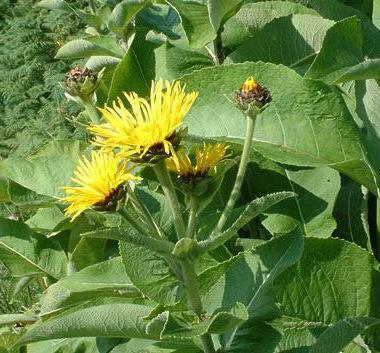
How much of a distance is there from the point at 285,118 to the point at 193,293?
520mm

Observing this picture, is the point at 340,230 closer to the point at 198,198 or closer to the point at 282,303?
→ the point at 282,303

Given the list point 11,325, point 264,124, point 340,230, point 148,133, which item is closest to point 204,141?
point 264,124

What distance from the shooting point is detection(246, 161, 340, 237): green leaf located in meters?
1.97

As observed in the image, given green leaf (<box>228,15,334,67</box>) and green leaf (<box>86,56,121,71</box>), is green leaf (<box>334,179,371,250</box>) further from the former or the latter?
green leaf (<box>86,56,121,71</box>)

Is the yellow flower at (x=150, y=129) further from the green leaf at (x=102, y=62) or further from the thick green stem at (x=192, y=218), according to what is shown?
the green leaf at (x=102, y=62)

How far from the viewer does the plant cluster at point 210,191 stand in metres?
1.45

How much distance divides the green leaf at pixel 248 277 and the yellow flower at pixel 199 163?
198 mm

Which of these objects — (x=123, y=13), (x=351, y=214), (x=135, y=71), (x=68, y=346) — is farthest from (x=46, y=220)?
(x=351, y=214)

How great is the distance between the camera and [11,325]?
237 cm

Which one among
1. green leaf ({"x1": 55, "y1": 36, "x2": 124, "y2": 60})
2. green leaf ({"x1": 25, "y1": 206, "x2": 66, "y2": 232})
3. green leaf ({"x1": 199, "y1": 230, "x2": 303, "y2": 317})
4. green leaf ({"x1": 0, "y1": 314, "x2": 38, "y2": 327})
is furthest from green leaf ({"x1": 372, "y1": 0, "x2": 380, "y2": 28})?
green leaf ({"x1": 0, "y1": 314, "x2": 38, "y2": 327})

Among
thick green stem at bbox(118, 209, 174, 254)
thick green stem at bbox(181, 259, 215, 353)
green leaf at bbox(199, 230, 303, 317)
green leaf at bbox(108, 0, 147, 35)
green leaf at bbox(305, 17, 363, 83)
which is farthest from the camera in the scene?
green leaf at bbox(108, 0, 147, 35)

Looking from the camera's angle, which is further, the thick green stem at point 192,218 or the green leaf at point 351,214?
the green leaf at point 351,214

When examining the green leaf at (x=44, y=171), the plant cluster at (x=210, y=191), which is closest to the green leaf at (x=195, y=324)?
the plant cluster at (x=210, y=191)

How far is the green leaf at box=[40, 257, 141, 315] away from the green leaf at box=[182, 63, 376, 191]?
15.1 inches
